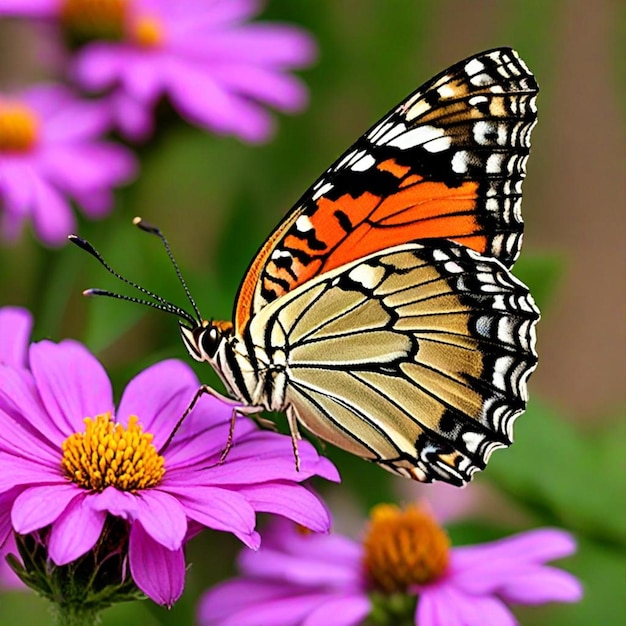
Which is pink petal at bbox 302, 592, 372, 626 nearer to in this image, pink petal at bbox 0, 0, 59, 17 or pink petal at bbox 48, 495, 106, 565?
pink petal at bbox 48, 495, 106, 565

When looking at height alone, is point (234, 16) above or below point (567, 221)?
above

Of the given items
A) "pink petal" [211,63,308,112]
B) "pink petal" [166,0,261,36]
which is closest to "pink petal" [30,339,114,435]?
"pink petal" [211,63,308,112]

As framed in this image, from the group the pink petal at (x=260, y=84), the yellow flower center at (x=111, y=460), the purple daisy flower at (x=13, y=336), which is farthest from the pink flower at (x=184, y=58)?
the yellow flower center at (x=111, y=460)

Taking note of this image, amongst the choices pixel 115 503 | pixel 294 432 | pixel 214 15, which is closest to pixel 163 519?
pixel 115 503

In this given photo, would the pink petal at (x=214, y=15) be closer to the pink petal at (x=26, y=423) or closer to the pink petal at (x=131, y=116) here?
the pink petal at (x=131, y=116)

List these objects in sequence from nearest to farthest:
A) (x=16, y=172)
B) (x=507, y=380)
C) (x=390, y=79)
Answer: (x=507, y=380) → (x=16, y=172) → (x=390, y=79)

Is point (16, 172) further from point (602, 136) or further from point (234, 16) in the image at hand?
point (602, 136)

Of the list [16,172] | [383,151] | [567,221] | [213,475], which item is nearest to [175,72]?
[16,172]

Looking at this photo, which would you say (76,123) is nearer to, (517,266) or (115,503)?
(517,266)

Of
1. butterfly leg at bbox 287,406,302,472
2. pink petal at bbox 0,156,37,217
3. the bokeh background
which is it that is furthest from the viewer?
pink petal at bbox 0,156,37,217
